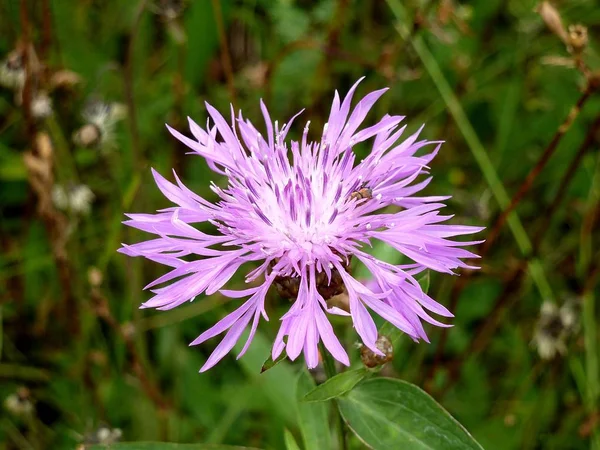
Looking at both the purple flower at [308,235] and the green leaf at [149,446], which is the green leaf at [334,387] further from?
the green leaf at [149,446]

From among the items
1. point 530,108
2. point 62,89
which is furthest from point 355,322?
point 530,108

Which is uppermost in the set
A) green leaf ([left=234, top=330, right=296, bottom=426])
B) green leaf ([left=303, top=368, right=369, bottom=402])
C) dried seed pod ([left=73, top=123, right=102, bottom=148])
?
dried seed pod ([left=73, top=123, right=102, bottom=148])

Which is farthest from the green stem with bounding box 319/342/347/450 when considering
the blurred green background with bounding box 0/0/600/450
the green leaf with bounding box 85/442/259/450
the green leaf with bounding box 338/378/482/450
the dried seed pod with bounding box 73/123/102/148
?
the dried seed pod with bounding box 73/123/102/148

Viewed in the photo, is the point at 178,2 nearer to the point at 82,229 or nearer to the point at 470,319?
the point at 82,229

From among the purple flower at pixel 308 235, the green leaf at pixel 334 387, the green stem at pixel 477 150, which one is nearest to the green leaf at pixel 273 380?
the purple flower at pixel 308 235

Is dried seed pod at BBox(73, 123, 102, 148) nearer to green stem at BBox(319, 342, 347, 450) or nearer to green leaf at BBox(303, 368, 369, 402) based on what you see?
green stem at BBox(319, 342, 347, 450)

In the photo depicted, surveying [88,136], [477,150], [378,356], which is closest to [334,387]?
[378,356]
